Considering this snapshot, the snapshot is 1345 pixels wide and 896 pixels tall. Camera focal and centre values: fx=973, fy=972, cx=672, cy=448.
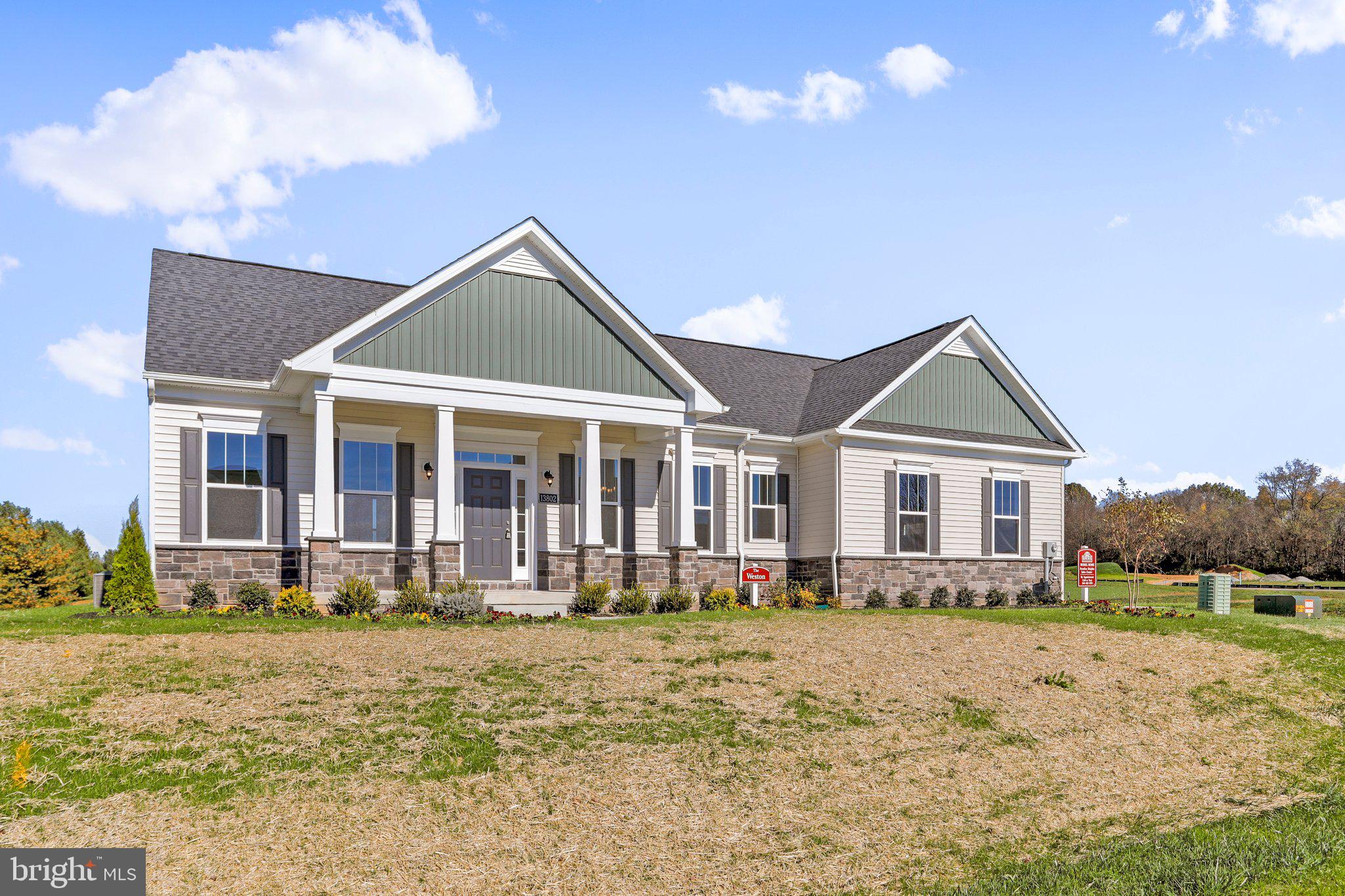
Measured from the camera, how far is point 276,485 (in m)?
17.2

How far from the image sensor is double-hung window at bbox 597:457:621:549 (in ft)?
66.1

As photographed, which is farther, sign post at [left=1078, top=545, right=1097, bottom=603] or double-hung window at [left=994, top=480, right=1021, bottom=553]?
double-hung window at [left=994, top=480, right=1021, bottom=553]

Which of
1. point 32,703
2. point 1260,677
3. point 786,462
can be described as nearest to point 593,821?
point 32,703

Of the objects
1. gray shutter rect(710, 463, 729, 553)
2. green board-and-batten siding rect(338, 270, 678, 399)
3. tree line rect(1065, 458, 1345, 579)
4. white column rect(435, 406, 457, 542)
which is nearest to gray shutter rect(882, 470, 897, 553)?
gray shutter rect(710, 463, 729, 553)

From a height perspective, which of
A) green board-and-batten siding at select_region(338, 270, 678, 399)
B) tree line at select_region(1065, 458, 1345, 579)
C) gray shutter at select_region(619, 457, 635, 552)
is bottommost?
tree line at select_region(1065, 458, 1345, 579)

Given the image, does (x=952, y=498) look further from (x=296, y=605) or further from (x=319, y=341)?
(x=296, y=605)

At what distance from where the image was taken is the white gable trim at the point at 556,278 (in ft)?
52.5

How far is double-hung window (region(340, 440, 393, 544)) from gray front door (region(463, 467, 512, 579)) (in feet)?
5.25

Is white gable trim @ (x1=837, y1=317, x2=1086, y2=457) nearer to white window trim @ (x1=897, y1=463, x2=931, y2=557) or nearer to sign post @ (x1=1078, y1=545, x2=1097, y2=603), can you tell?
white window trim @ (x1=897, y1=463, x2=931, y2=557)

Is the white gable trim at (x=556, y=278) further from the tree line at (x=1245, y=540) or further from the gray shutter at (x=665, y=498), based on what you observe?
the tree line at (x=1245, y=540)

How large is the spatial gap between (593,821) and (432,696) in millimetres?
3173

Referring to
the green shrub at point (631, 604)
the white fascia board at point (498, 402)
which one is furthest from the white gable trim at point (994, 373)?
the green shrub at point (631, 604)

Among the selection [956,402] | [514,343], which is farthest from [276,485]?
[956,402]

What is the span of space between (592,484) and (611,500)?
7.30 feet
